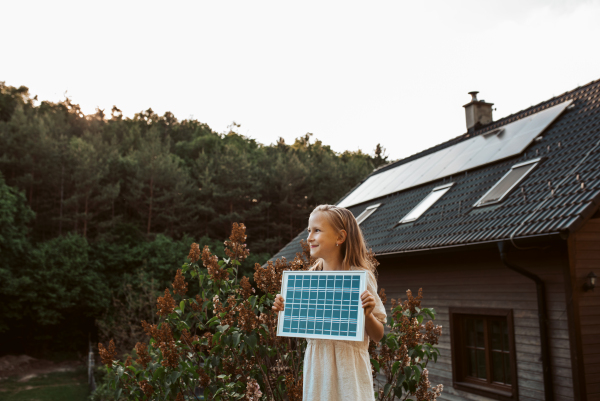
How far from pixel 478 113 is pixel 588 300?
8308 millimetres

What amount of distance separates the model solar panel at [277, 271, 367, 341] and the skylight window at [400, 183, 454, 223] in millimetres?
7643

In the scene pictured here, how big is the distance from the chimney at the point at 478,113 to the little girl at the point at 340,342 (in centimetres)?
1173

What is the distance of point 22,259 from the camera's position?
78.1 feet

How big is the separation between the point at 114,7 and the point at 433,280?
26.2 ft

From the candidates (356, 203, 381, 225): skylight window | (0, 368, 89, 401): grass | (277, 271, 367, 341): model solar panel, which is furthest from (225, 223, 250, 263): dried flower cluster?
(0, 368, 89, 401): grass

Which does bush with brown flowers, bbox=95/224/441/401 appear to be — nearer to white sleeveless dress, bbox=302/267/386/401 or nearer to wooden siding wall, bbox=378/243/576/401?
white sleeveless dress, bbox=302/267/386/401

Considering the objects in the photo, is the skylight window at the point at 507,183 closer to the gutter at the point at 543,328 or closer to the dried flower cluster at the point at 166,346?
the gutter at the point at 543,328

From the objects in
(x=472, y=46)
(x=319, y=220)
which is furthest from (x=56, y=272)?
(x=319, y=220)

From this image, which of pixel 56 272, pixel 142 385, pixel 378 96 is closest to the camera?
pixel 142 385

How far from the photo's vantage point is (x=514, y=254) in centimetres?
681

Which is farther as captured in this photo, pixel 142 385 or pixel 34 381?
pixel 34 381

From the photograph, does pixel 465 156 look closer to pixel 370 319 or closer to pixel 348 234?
pixel 348 234

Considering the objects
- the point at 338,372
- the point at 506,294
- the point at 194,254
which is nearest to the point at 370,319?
the point at 338,372

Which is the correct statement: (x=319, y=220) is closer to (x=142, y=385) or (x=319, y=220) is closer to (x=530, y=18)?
(x=142, y=385)
